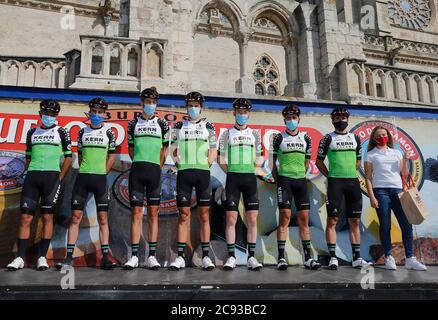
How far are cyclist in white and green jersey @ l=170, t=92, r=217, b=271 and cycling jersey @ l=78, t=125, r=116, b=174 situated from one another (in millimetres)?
897

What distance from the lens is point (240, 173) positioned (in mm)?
5164

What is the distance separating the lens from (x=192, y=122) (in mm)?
5340

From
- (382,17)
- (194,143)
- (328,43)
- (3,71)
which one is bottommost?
(194,143)

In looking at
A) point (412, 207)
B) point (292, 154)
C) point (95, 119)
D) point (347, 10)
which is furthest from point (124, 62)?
point (347, 10)

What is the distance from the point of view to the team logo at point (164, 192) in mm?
5672

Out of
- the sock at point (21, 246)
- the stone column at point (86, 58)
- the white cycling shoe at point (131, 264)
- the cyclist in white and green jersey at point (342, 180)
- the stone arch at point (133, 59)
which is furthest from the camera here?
the stone arch at point (133, 59)

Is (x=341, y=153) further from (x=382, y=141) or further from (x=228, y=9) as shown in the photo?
(x=228, y=9)

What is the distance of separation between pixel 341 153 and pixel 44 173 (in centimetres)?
391

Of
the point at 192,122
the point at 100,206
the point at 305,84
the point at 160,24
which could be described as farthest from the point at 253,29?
the point at 100,206

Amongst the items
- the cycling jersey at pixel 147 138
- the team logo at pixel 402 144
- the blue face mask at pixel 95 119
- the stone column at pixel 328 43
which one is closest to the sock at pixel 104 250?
the cycling jersey at pixel 147 138

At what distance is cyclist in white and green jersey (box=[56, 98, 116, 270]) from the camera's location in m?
4.84

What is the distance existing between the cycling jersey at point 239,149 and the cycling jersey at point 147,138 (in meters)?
0.85

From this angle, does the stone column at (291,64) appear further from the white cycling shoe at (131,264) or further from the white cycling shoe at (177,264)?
the white cycling shoe at (131,264)
